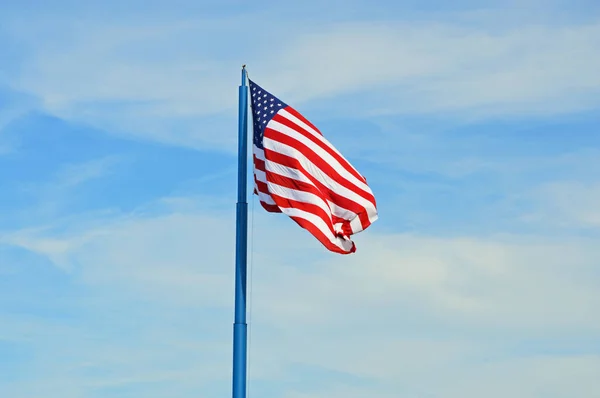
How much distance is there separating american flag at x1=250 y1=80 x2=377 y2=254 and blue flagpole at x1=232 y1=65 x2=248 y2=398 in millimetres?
383

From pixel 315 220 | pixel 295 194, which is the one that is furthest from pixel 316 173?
pixel 315 220

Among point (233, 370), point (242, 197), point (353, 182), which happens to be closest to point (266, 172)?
point (242, 197)

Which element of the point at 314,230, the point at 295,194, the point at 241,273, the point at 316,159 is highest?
the point at 316,159

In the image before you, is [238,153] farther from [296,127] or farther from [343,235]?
[343,235]

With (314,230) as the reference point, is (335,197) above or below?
above

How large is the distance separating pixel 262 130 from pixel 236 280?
309cm

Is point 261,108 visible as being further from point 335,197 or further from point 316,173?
point 335,197

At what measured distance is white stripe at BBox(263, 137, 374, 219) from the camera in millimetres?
18000

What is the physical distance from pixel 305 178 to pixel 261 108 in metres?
1.71

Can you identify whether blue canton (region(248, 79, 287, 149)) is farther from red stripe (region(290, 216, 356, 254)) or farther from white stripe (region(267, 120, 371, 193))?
red stripe (region(290, 216, 356, 254))

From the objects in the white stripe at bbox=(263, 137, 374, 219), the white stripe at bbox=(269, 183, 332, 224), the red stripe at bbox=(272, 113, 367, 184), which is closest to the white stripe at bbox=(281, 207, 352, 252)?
the white stripe at bbox=(269, 183, 332, 224)

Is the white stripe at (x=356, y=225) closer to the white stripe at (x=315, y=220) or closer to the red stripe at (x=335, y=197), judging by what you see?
the red stripe at (x=335, y=197)

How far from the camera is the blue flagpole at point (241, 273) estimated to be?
1681 cm

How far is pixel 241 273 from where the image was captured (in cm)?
1731
